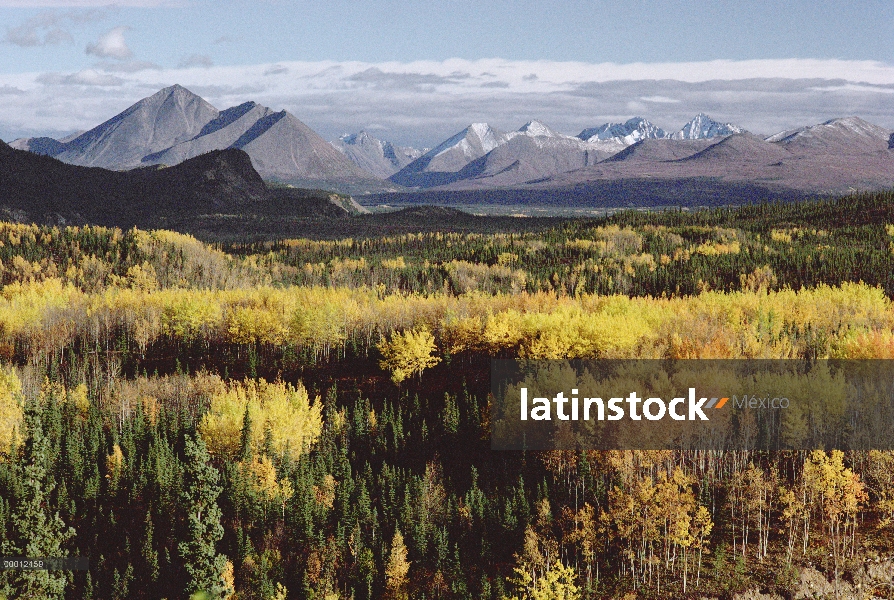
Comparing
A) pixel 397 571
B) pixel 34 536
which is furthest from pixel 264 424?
pixel 397 571

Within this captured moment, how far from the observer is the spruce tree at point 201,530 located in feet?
265

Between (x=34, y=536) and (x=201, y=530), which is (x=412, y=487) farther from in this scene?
(x=34, y=536)

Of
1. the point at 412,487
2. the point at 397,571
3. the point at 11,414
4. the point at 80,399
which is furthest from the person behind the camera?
the point at 80,399

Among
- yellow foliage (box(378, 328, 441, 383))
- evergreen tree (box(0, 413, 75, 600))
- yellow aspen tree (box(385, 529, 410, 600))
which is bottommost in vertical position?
yellow aspen tree (box(385, 529, 410, 600))

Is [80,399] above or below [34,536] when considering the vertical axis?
above

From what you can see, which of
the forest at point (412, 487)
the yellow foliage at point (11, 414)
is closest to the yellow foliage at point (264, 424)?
the forest at point (412, 487)

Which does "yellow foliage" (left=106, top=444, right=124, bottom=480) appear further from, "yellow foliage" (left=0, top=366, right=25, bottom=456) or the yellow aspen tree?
the yellow aspen tree

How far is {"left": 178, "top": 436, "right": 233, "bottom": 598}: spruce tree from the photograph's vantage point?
80875 millimetres

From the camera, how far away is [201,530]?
82.8 m

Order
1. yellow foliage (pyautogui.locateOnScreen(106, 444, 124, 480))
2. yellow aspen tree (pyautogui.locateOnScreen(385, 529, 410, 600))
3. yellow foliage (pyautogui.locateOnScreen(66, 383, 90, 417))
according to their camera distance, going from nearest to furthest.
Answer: yellow aspen tree (pyautogui.locateOnScreen(385, 529, 410, 600))
yellow foliage (pyautogui.locateOnScreen(106, 444, 124, 480))
yellow foliage (pyautogui.locateOnScreen(66, 383, 90, 417))

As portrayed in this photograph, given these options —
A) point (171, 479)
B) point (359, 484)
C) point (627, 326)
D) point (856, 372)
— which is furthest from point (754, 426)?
point (171, 479)

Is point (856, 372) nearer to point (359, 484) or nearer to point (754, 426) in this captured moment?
point (754, 426)

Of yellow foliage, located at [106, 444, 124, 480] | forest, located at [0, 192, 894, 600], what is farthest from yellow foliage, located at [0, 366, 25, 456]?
yellow foliage, located at [106, 444, 124, 480]

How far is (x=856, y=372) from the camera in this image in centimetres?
11506
